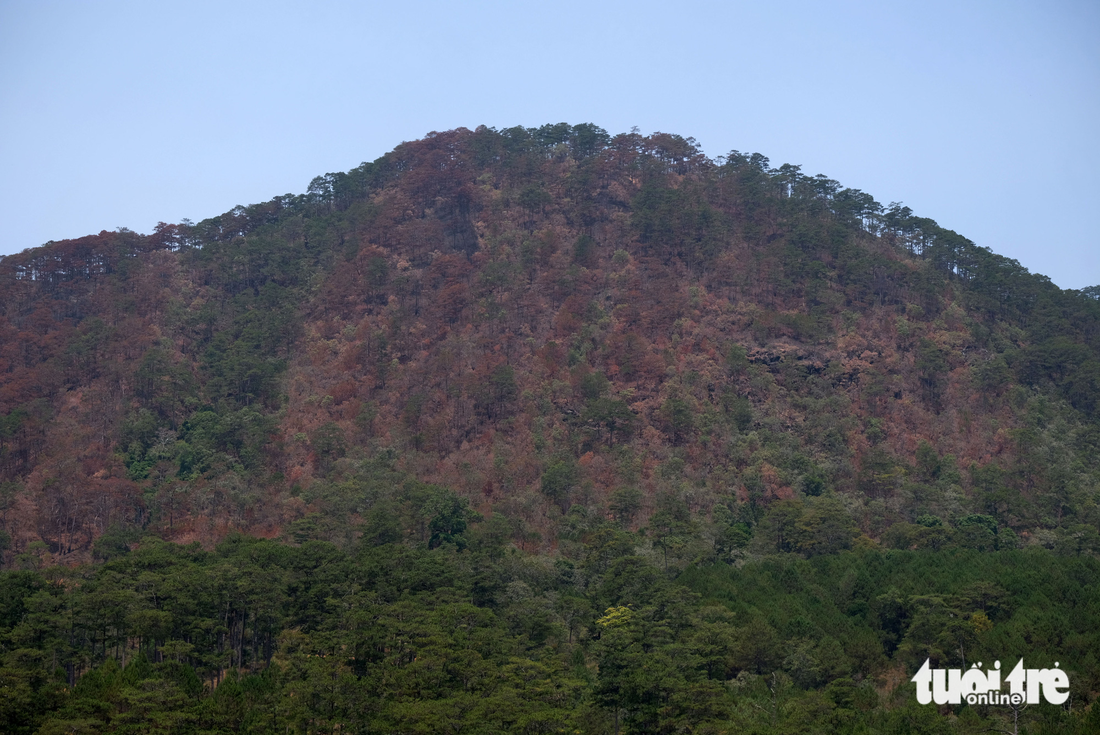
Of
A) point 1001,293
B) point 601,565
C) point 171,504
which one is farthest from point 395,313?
point 1001,293

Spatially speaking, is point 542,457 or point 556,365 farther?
point 556,365

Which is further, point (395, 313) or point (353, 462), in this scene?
point (395, 313)

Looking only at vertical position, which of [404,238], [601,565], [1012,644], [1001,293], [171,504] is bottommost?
[1012,644]

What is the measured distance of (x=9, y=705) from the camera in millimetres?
26312

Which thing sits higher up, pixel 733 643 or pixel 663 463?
pixel 663 463

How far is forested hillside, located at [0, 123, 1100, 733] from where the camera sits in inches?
1214

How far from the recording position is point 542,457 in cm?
4906

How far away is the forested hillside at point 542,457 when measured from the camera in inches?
1214

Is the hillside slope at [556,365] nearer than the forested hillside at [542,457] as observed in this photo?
No

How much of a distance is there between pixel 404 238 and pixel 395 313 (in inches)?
248

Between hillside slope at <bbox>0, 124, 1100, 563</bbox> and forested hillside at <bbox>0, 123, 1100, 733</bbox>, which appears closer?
forested hillside at <bbox>0, 123, 1100, 733</bbox>

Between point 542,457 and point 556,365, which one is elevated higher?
point 556,365

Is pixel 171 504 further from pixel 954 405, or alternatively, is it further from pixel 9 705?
pixel 954 405

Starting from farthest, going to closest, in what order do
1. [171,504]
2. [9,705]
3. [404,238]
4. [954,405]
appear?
[404,238], [954,405], [171,504], [9,705]
